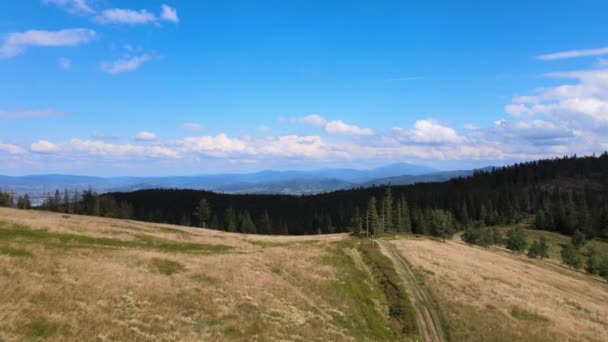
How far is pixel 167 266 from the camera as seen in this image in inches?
1377

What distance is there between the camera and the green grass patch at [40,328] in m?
16.2

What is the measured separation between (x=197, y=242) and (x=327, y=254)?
20.1 metres

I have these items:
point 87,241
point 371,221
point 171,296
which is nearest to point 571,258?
point 371,221

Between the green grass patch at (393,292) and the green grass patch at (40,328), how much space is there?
26470 mm

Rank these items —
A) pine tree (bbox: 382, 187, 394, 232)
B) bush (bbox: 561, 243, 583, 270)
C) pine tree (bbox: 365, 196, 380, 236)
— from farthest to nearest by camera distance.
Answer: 1. pine tree (bbox: 382, 187, 394, 232)
2. pine tree (bbox: 365, 196, 380, 236)
3. bush (bbox: 561, 243, 583, 270)

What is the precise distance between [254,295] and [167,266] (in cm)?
941

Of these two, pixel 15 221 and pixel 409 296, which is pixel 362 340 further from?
pixel 15 221

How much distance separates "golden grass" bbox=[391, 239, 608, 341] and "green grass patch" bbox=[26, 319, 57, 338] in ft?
101

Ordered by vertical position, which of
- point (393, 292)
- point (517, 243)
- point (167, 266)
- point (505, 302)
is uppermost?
point (167, 266)

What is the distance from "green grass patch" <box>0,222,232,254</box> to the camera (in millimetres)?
38562

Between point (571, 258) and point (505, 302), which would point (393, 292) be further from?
point (571, 258)

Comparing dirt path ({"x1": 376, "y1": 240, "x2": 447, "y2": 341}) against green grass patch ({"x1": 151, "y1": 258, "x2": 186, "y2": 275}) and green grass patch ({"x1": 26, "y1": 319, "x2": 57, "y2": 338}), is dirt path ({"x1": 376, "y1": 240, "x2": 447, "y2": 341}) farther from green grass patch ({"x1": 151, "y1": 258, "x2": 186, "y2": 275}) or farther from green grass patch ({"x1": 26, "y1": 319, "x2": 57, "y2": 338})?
green grass patch ({"x1": 26, "y1": 319, "x2": 57, "y2": 338})

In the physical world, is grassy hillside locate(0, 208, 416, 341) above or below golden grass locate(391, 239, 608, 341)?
above

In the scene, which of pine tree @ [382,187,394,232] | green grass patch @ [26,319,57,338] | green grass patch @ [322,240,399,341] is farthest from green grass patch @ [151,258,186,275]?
pine tree @ [382,187,394,232]
